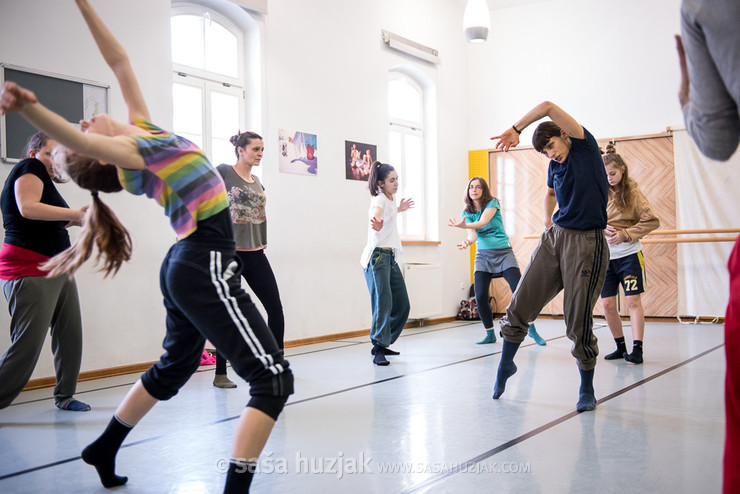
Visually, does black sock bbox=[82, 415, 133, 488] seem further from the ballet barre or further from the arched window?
the ballet barre

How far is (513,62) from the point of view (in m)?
8.87

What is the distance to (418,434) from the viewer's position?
285 centimetres

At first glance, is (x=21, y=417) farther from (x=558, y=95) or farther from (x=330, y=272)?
(x=558, y=95)

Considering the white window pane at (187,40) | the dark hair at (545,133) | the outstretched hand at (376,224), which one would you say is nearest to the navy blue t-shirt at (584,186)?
the dark hair at (545,133)

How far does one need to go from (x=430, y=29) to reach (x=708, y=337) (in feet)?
16.5

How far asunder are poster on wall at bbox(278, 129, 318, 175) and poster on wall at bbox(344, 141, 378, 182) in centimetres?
52

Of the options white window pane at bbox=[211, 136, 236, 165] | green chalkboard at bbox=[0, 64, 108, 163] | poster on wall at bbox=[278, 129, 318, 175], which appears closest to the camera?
green chalkboard at bbox=[0, 64, 108, 163]

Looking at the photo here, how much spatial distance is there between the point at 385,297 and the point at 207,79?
2.68m

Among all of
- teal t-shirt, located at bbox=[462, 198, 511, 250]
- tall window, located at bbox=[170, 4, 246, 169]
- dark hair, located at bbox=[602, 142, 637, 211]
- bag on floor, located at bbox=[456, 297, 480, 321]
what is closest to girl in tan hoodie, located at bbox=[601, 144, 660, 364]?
dark hair, located at bbox=[602, 142, 637, 211]

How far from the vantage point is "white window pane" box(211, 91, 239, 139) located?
5.84m

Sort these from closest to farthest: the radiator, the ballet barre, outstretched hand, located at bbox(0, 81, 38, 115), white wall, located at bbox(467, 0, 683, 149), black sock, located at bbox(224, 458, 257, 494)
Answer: outstretched hand, located at bbox(0, 81, 38, 115) < black sock, located at bbox(224, 458, 257, 494) < the ballet barre < the radiator < white wall, located at bbox(467, 0, 683, 149)

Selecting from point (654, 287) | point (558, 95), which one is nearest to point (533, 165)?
point (558, 95)

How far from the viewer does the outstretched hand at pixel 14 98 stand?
1509 mm

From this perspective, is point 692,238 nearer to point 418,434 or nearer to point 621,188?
point 621,188
